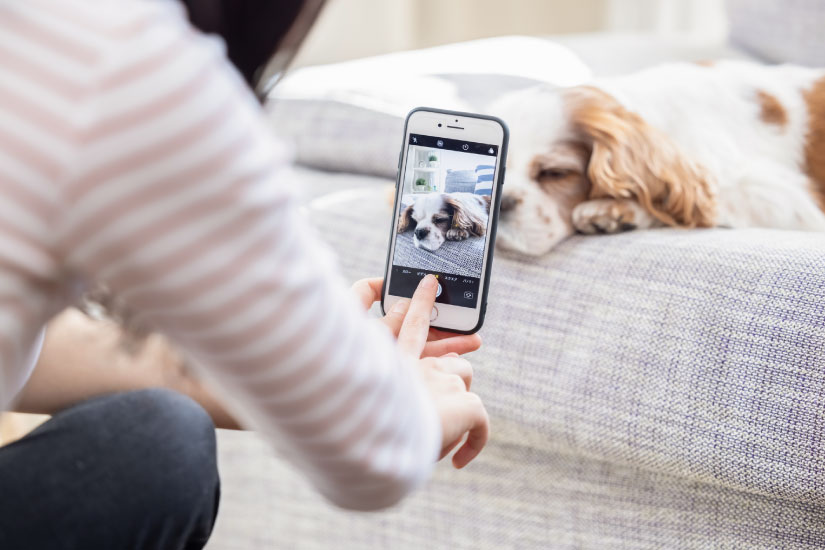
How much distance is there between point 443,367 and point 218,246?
29 centimetres

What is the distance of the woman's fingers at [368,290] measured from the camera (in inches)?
30.5

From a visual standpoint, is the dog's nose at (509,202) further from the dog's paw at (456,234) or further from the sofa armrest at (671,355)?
the dog's paw at (456,234)

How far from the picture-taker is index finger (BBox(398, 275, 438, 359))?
64cm

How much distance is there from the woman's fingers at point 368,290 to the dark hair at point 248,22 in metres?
0.32

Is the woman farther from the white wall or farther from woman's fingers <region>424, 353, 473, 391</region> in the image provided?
the white wall

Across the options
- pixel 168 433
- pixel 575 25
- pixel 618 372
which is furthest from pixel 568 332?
pixel 575 25

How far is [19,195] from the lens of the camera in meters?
0.33

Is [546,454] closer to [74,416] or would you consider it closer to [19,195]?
[74,416]

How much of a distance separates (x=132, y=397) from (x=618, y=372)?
47 cm

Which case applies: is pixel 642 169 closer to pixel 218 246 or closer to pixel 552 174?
pixel 552 174

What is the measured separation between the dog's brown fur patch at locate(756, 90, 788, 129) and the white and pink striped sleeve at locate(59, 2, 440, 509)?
91 centimetres

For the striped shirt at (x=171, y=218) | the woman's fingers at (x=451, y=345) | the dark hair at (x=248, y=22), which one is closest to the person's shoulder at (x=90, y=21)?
the striped shirt at (x=171, y=218)

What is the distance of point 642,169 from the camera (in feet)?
3.22

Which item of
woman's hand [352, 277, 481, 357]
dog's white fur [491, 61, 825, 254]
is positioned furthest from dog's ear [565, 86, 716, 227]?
woman's hand [352, 277, 481, 357]
